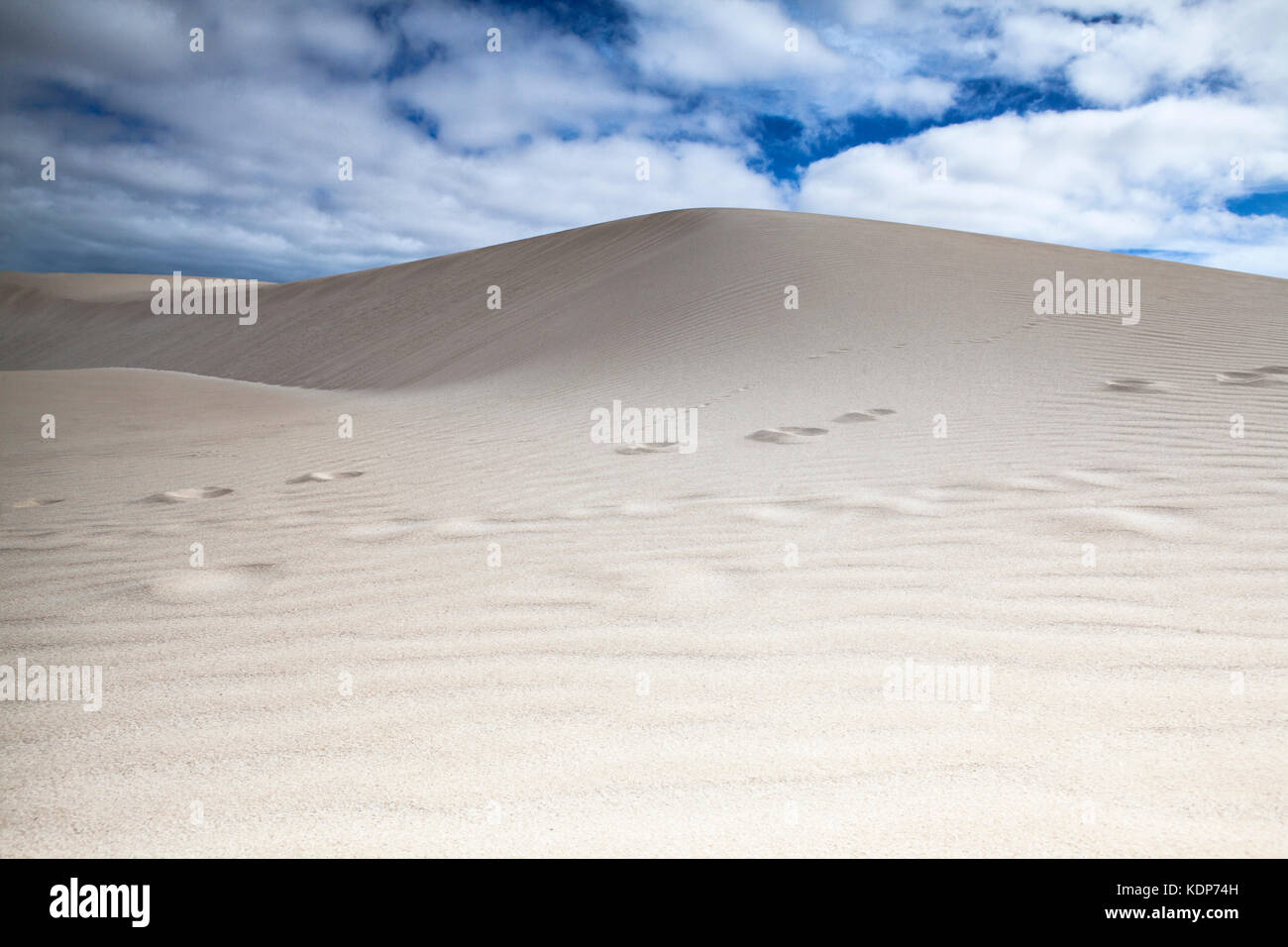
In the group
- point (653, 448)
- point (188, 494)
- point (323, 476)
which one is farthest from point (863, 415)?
point (188, 494)

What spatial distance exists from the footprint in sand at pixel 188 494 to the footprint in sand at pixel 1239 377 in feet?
24.7

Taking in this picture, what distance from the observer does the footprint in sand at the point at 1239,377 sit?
612cm

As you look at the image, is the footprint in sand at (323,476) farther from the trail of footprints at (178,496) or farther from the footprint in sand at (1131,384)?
the footprint in sand at (1131,384)

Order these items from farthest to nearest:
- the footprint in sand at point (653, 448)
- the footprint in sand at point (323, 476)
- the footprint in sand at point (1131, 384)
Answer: the footprint in sand at point (1131, 384), the footprint in sand at point (653, 448), the footprint in sand at point (323, 476)

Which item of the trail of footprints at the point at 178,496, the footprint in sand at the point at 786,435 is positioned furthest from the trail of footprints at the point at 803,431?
the trail of footprints at the point at 178,496

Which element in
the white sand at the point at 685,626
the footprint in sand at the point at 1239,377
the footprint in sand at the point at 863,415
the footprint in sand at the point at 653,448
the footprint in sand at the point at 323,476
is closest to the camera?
the white sand at the point at 685,626

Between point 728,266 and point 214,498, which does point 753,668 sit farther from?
point 728,266

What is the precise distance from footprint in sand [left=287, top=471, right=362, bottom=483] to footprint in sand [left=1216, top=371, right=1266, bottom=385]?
6.82m

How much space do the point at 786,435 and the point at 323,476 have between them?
10.5ft

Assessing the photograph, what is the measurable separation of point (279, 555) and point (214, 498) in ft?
5.15

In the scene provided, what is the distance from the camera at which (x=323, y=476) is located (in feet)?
16.3

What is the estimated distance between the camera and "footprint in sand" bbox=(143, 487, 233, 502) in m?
4.43

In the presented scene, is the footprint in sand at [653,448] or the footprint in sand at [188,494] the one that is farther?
the footprint in sand at [653,448]

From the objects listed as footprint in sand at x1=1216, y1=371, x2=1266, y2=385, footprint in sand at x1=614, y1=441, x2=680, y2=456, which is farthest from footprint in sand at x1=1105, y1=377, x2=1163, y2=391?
footprint in sand at x1=614, y1=441, x2=680, y2=456
